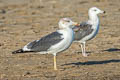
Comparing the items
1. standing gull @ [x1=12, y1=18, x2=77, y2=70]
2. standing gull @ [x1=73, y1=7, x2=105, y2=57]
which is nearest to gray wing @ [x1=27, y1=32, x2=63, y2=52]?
standing gull @ [x1=12, y1=18, x2=77, y2=70]

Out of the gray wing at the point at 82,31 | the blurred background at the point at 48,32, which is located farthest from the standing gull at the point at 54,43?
the gray wing at the point at 82,31

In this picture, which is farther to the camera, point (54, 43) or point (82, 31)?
point (82, 31)

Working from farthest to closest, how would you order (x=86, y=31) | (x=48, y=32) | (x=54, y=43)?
(x=48, y=32) → (x=86, y=31) → (x=54, y=43)

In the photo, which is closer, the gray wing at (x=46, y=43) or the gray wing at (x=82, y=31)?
the gray wing at (x=46, y=43)

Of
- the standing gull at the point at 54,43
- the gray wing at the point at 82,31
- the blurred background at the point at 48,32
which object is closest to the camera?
the blurred background at the point at 48,32

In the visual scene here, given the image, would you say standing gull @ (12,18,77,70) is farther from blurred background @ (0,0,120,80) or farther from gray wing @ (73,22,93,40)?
gray wing @ (73,22,93,40)

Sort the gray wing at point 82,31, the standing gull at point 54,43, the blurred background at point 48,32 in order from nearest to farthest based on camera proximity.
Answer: the blurred background at point 48,32 → the standing gull at point 54,43 → the gray wing at point 82,31

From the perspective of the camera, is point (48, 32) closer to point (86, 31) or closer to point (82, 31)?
point (82, 31)

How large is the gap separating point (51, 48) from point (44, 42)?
0.25 meters

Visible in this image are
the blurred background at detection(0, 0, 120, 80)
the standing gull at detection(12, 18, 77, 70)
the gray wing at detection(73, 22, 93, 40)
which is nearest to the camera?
the blurred background at detection(0, 0, 120, 80)

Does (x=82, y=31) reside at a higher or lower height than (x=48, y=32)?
higher

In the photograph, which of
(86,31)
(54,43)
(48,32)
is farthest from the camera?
(48,32)

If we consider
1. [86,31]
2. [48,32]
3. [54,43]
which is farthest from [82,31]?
[48,32]

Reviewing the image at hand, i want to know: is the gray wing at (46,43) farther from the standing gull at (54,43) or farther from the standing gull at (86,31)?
the standing gull at (86,31)
